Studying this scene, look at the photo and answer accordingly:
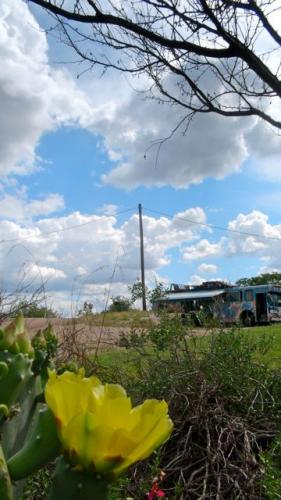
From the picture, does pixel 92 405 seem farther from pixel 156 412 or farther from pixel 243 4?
pixel 243 4

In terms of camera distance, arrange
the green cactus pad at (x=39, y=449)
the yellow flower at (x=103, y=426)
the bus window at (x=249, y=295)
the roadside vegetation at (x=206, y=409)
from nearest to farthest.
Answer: the yellow flower at (x=103, y=426), the green cactus pad at (x=39, y=449), the roadside vegetation at (x=206, y=409), the bus window at (x=249, y=295)

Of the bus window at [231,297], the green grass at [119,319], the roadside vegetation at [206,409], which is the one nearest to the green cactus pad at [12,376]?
the roadside vegetation at [206,409]

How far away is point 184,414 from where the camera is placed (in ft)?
11.5

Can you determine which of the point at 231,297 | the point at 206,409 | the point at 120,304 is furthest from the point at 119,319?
the point at 231,297

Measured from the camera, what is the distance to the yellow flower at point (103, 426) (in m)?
0.67

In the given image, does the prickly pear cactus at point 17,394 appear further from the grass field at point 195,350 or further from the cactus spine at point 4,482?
the grass field at point 195,350

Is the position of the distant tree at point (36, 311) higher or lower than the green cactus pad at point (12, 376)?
higher

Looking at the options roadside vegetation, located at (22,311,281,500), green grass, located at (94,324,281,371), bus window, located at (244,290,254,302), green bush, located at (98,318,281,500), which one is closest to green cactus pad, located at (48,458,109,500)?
roadside vegetation, located at (22,311,281,500)

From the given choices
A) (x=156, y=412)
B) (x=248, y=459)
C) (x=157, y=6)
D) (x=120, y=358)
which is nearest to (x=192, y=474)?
(x=248, y=459)

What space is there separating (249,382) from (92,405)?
10.5ft

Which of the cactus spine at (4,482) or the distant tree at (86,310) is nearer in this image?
the cactus spine at (4,482)

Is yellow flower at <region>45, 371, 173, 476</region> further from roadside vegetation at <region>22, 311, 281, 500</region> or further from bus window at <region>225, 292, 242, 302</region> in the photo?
bus window at <region>225, 292, 242, 302</region>

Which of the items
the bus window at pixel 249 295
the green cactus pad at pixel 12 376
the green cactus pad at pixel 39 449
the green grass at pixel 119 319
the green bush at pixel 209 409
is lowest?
the green bush at pixel 209 409

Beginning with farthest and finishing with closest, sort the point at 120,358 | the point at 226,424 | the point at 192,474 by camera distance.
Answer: the point at 120,358 < the point at 226,424 < the point at 192,474
